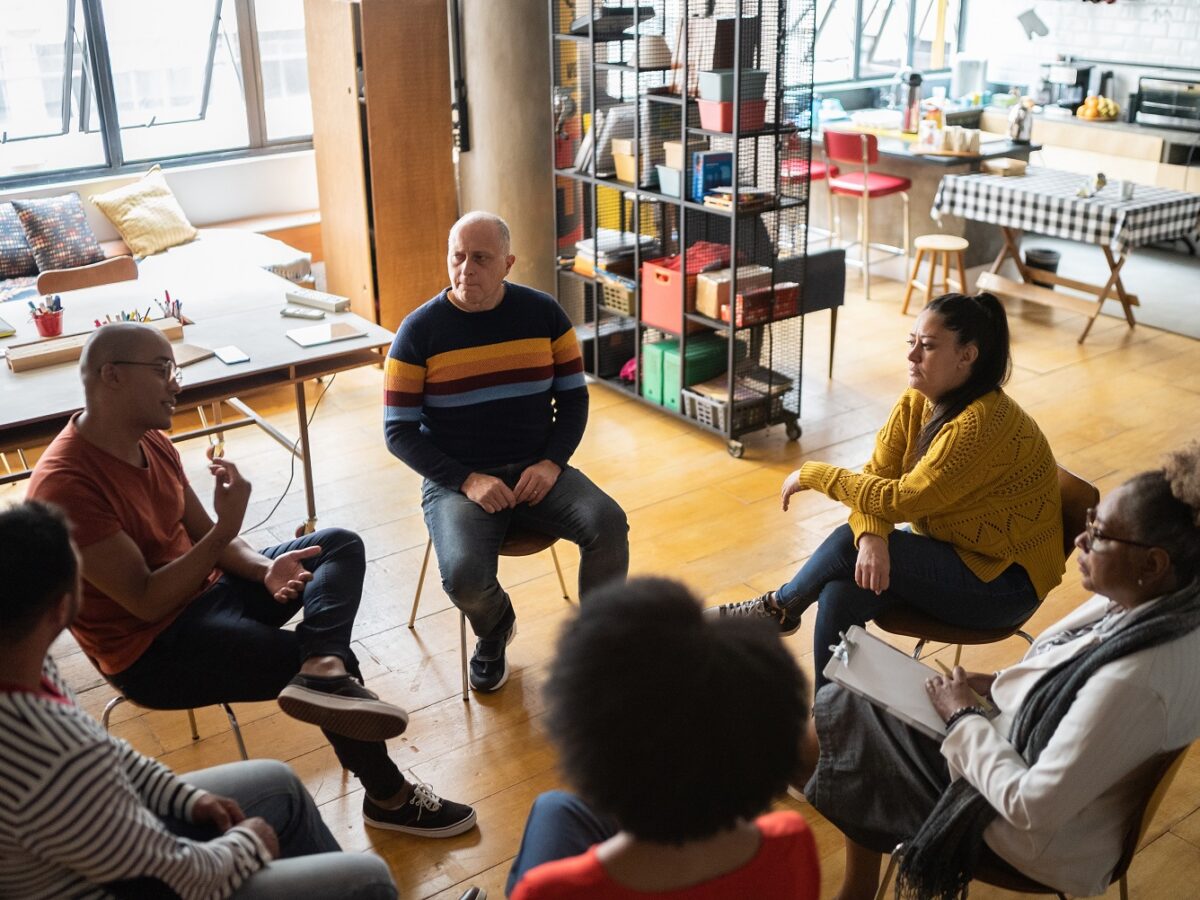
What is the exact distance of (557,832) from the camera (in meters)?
1.62

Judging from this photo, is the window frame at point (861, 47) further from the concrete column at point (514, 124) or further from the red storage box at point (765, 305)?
the red storage box at point (765, 305)

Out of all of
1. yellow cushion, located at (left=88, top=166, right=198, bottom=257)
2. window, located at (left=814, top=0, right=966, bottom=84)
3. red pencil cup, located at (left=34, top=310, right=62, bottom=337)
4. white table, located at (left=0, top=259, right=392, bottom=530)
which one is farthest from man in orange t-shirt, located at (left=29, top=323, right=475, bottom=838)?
window, located at (left=814, top=0, right=966, bottom=84)

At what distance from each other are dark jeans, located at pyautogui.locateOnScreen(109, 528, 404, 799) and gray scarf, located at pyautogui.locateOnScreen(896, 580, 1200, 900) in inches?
48.9

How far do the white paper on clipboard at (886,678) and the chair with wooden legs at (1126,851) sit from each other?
231 mm

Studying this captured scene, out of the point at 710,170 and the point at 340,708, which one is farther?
the point at 710,170

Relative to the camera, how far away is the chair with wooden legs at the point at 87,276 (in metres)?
4.21

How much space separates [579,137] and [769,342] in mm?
1347

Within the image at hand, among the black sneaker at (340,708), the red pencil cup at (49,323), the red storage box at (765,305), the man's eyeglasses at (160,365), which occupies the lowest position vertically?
the black sneaker at (340,708)

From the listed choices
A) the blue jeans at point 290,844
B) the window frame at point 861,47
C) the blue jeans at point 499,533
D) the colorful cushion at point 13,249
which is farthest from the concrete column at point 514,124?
the blue jeans at point 290,844

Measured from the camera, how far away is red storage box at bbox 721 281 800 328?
4684 mm

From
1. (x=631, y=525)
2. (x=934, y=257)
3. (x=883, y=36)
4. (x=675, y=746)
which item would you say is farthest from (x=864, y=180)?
(x=675, y=746)

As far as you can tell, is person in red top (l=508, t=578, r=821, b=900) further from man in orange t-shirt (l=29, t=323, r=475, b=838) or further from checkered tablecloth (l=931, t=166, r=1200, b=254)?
checkered tablecloth (l=931, t=166, r=1200, b=254)

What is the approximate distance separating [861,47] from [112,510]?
26.1ft

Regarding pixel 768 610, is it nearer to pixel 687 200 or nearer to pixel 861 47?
pixel 687 200
